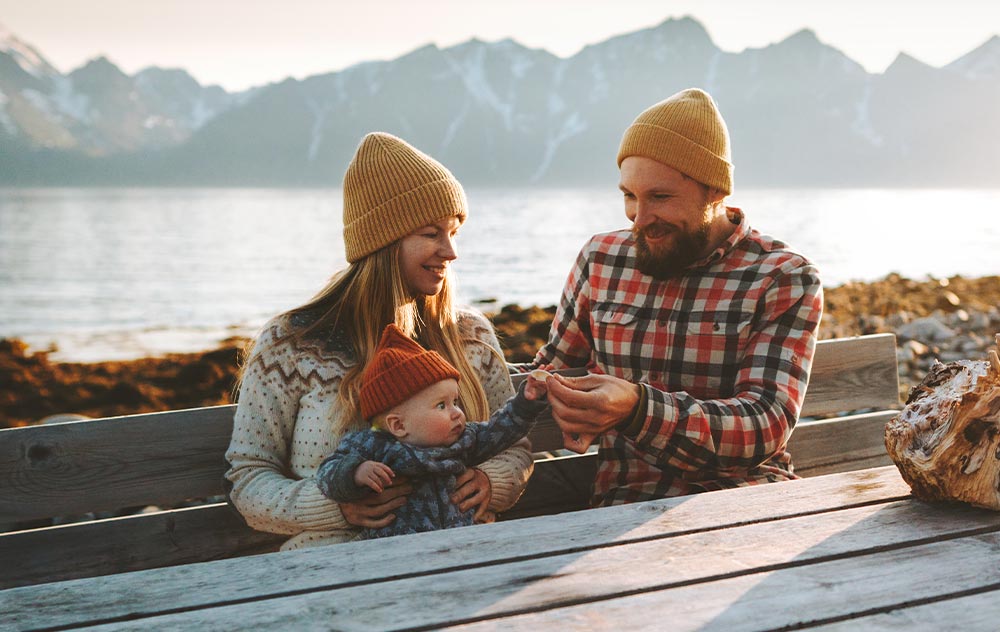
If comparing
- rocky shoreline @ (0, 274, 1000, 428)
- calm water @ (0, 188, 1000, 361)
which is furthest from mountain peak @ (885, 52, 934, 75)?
rocky shoreline @ (0, 274, 1000, 428)

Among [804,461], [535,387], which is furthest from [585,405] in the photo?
[804,461]

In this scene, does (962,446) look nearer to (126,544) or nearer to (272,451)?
(272,451)

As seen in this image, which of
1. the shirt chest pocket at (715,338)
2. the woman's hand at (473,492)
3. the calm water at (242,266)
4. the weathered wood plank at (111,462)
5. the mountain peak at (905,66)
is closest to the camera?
the woman's hand at (473,492)

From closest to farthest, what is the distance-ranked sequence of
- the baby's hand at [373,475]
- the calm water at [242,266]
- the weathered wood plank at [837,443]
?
the baby's hand at [373,475]
the weathered wood plank at [837,443]
the calm water at [242,266]

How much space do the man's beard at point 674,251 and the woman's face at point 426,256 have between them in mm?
743

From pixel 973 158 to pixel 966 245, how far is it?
15546 centimetres

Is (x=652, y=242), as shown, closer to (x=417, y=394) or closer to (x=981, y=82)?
(x=417, y=394)

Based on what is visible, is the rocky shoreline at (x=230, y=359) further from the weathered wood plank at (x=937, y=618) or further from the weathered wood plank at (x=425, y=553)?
the weathered wood plank at (x=937, y=618)

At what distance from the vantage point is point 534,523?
213 centimetres

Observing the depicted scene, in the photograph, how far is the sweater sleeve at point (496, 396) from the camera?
2818 mm

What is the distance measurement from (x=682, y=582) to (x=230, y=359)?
632 cm

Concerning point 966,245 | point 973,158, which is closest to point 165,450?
point 966,245

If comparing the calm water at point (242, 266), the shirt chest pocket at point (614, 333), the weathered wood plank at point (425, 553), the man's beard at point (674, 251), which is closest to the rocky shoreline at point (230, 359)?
the calm water at point (242, 266)

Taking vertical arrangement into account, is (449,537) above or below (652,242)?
below
